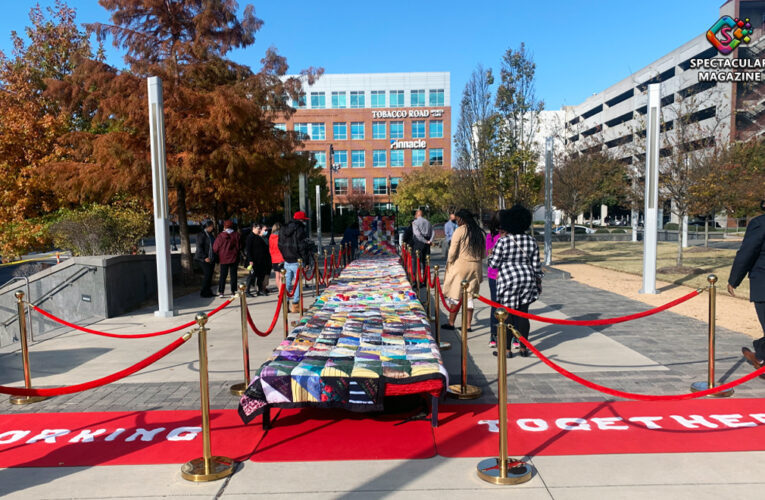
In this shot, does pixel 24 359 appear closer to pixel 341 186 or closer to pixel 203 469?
pixel 203 469

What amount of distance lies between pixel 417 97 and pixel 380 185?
1246 cm

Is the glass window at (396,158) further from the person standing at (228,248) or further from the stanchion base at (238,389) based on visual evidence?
the stanchion base at (238,389)

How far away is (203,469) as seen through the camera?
3.96m

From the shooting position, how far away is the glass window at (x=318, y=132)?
72.1 m

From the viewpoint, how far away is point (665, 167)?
58.5ft

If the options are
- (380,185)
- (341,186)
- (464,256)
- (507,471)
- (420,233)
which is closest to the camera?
(507,471)

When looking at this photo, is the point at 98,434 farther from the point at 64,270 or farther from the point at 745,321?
the point at 745,321

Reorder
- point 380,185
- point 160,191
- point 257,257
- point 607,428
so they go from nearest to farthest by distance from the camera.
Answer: point 607,428, point 160,191, point 257,257, point 380,185

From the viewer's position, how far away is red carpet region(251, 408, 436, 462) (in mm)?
4254

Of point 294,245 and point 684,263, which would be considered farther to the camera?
point 684,263

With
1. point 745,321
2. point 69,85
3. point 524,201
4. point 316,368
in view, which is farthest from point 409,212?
point 316,368

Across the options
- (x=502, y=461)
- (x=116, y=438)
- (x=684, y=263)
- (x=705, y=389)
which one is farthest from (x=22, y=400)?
(x=684, y=263)

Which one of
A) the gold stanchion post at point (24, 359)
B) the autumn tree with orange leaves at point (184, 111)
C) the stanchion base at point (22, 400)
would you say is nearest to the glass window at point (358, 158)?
the autumn tree with orange leaves at point (184, 111)

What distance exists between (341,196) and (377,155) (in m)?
7.21
